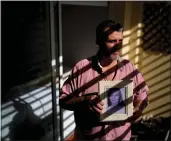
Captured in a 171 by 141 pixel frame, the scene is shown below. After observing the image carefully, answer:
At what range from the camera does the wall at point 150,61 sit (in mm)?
3357

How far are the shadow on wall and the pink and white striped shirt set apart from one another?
1.38 m

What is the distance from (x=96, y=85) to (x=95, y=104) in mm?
100

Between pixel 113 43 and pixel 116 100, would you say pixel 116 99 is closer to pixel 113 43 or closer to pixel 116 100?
pixel 116 100

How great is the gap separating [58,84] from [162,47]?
139cm

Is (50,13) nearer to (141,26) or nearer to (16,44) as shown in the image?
(16,44)

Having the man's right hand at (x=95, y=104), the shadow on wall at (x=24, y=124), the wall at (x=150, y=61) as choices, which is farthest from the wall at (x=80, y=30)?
the man's right hand at (x=95, y=104)

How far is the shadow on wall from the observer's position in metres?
2.73

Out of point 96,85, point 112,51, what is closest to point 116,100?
point 96,85

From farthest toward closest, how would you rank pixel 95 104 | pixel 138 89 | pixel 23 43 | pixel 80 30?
pixel 80 30 → pixel 23 43 → pixel 138 89 → pixel 95 104

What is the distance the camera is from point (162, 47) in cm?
339

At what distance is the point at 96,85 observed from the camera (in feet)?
4.48

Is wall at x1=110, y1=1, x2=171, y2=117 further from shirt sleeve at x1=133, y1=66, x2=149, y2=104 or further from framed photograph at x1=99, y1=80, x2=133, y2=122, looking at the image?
framed photograph at x1=99, y1=80, x2=133, y2=122

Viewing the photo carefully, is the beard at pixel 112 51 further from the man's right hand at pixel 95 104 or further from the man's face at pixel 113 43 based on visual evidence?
the man's right hand at pixel 95 104

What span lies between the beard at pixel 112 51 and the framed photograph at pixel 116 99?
14cm
